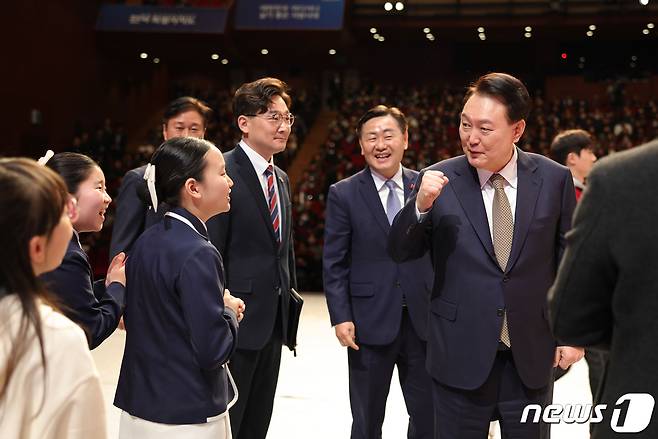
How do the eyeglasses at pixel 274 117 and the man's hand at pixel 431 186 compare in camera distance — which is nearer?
the man's hand at pixel 431 186

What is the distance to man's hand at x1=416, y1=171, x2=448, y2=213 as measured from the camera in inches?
90.4

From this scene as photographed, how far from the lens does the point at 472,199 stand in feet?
7.98

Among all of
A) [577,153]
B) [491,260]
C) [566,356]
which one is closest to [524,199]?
[491,260]

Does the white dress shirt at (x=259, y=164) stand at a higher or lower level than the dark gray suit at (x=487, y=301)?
higher

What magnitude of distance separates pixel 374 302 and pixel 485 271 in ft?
3.09

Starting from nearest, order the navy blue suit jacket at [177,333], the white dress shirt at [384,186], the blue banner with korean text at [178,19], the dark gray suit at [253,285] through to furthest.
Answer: the navy blue suit jacket at [177,333], the dark gray suit at [253,285], the white dress shirt at [384,186], the blue banner with korean text at [178,19]

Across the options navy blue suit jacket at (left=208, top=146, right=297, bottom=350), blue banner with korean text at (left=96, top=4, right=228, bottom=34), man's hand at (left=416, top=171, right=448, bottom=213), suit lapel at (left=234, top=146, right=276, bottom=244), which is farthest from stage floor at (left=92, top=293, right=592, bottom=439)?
blue banner with korean text at (left=96, top=4, right=228, bottom=34)

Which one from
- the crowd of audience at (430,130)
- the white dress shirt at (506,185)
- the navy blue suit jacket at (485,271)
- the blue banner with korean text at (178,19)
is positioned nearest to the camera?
the navy blue suit jacket at (485,271)

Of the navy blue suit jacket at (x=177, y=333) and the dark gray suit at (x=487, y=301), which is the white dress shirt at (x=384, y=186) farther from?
the navy blue suit jacket at (x=177, y=333)

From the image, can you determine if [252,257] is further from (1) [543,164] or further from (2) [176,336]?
(1) [543,164]

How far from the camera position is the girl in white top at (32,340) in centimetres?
136

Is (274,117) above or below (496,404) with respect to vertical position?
above

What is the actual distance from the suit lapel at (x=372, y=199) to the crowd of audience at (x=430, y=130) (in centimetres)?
709

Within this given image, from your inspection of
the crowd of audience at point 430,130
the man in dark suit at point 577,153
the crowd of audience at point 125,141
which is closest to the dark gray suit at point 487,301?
the man in dark suit at point 577,153
